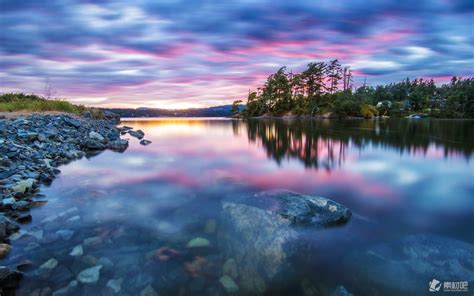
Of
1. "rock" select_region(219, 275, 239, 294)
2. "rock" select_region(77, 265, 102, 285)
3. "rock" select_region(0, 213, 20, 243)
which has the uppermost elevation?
"rock" select_region(0, 213, 20, 243)

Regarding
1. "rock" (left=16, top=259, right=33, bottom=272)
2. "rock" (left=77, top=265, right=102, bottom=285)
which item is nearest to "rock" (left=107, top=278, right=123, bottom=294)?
"rock" (left=77, top=265, right=102, bottom=285)

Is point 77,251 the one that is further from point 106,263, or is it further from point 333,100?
point 333,100

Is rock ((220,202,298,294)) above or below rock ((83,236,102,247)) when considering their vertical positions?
below

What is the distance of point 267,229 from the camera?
4855 millimetres

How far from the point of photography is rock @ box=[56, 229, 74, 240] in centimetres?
445

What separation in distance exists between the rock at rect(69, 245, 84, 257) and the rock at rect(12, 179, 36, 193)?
10.4 feet

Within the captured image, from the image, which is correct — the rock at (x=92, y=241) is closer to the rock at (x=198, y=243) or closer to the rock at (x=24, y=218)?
the rock at (x=198, y=243)

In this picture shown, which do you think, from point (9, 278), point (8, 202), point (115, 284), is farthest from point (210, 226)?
point (8, 202)

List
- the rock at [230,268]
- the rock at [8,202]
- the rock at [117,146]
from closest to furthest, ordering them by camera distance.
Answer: the rock at [230,268]
the rock at [8,202]
the rock at [117,146]

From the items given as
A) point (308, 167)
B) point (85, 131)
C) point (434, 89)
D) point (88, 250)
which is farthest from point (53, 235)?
point (434, 89)

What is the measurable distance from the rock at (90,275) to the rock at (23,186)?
388cm

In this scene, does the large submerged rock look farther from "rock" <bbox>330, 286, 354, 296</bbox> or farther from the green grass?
the green grass

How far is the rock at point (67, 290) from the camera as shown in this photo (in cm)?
317

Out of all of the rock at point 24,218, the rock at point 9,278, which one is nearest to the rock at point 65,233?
the rock at point 24,218
